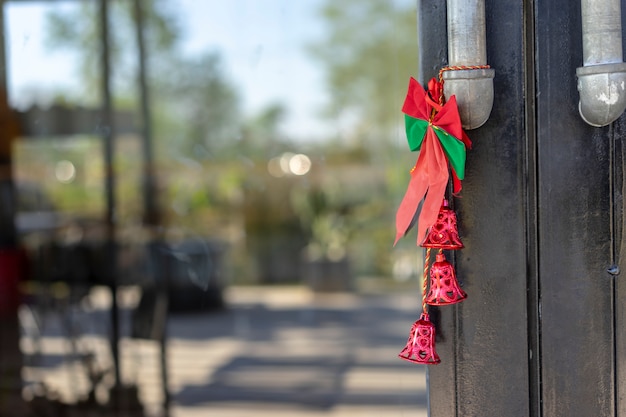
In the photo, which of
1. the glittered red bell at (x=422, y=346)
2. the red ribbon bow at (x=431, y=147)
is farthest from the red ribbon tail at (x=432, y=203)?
the glittered red bell at (x=422, y=346)

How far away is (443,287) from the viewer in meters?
0.91

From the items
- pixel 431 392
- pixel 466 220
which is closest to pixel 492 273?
pixel 466 220

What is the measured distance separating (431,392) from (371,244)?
4.60 metres

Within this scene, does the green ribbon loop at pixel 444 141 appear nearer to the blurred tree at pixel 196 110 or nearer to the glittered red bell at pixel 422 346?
the glittered red bell at pixel 422 346

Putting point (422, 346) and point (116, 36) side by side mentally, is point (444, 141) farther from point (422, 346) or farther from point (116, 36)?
point (116, 36)

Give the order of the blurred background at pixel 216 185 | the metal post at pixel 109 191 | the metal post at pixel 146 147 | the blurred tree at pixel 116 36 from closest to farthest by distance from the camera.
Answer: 1. the metal post at pixel 109 191
2. the blurred background at pixel 216 185
3. the blurred tree at pixel 116 36
4. the metal post at pixel 146 147

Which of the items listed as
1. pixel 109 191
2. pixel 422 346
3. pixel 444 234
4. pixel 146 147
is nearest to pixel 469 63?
pixel 444 234

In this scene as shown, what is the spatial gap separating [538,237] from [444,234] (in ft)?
0.48

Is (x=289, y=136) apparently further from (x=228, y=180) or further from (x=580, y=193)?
(x=580, y=193)

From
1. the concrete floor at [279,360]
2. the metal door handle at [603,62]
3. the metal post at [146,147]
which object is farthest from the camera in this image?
the metal post at [146,147]

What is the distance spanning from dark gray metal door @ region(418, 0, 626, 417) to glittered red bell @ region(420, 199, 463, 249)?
2.0 inches

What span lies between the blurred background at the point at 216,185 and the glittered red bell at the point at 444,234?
3.04m

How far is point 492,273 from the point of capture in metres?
0.96

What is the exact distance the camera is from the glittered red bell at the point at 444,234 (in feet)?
2.97
